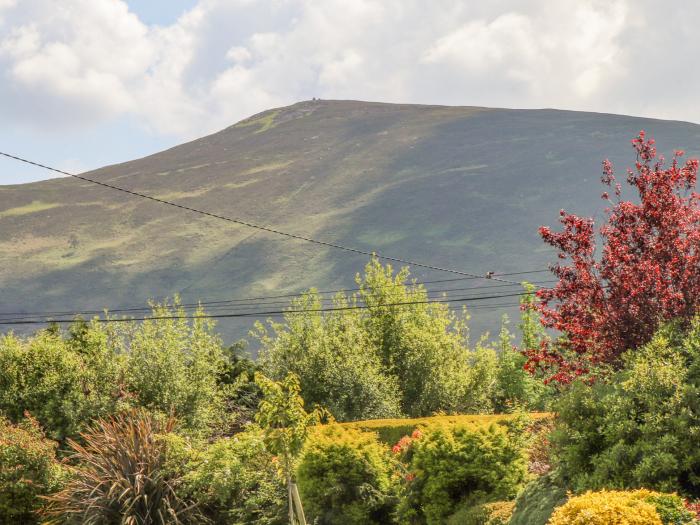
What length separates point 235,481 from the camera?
1858 cm

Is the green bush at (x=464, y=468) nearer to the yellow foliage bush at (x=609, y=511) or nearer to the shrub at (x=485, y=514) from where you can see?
the shrub at (x=485, y=514)

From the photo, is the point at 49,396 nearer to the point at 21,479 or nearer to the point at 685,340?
the point at 21,479

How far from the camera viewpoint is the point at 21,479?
21453 mm

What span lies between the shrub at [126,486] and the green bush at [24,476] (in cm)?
229

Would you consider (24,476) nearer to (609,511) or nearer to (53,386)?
(53,386)

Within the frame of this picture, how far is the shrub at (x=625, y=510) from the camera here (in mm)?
8383

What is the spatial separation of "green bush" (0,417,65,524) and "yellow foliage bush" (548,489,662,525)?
50.9 feet

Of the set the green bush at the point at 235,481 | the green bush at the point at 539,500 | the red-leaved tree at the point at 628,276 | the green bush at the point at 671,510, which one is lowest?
the green bush at the point at 235,481

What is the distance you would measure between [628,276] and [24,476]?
14641 mm

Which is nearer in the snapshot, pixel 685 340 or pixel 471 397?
pixel 685 340

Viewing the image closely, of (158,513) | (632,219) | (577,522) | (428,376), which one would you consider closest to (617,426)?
(577,522)

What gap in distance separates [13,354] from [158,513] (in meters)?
14.3

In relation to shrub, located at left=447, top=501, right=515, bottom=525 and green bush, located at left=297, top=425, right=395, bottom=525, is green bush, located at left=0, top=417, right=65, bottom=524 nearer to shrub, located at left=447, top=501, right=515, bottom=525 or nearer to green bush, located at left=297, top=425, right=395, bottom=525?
green bush, located at left=297, top=425, right=395, bottom=525

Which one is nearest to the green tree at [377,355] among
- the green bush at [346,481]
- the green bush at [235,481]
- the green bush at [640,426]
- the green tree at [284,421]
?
the green bush at [235,481]
